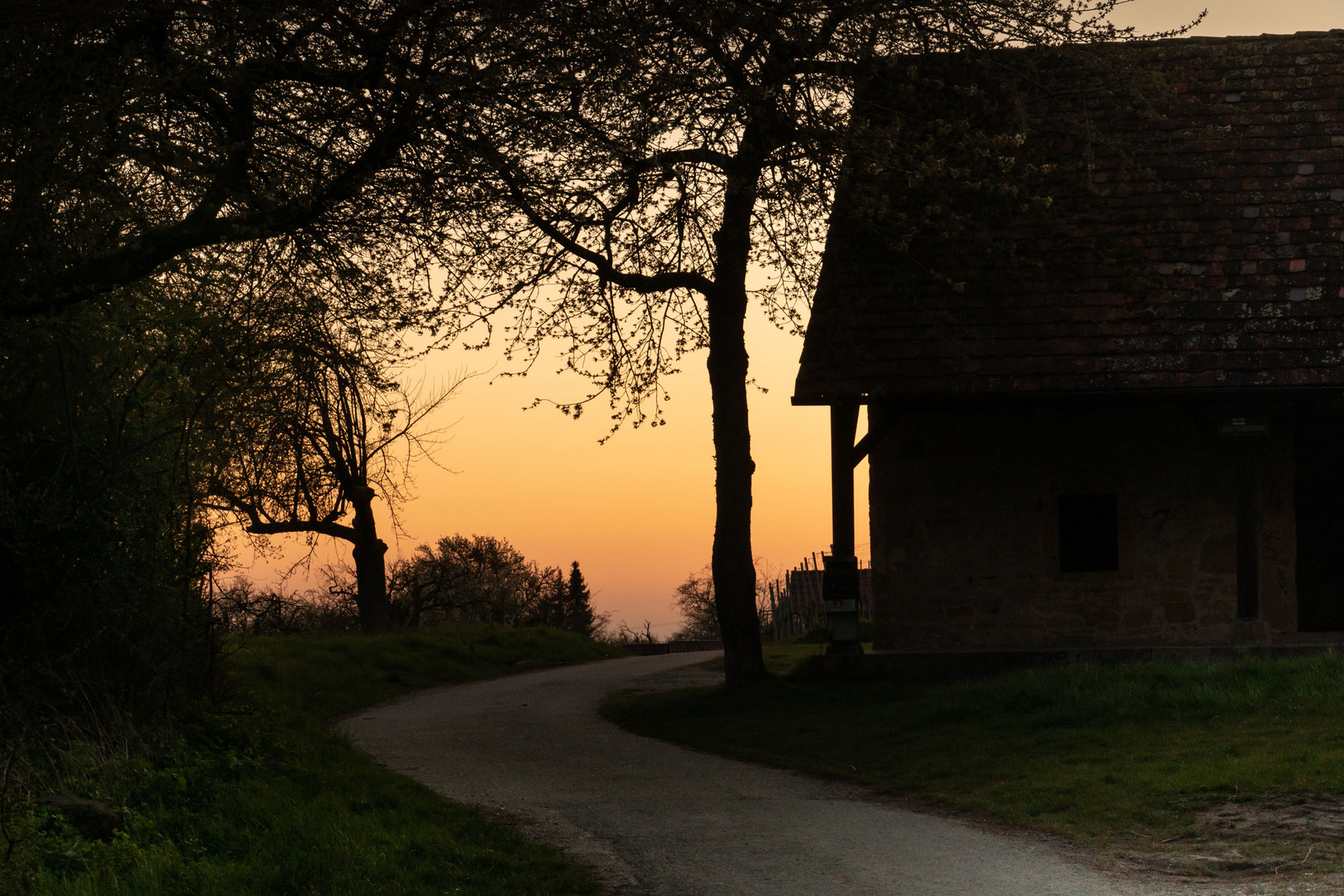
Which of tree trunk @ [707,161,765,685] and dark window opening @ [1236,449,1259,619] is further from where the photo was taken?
tree trunk @ [707,161,765,685]

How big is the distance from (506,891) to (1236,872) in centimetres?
401

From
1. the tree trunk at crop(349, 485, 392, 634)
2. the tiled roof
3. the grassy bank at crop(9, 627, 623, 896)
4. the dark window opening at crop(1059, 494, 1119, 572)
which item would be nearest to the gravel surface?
the grassy bank at crop(9, 627, 623, 896)

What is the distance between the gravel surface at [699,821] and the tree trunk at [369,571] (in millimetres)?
10684

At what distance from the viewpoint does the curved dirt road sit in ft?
21.5

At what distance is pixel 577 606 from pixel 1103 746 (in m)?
34.6

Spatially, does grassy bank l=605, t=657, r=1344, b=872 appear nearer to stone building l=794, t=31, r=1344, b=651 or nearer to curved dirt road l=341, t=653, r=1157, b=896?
curved dirt road l=341, t=653, r=1157, b=896

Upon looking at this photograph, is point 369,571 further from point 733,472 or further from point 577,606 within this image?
point 577,606

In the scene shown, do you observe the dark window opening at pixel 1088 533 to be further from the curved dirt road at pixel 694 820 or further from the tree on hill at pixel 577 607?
the tree on hill at pixel 577 607

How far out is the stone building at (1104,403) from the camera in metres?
14.5

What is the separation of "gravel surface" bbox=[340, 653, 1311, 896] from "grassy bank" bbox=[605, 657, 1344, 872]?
0.54 metres

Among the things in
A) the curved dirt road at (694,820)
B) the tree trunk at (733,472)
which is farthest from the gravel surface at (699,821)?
the tree trunk at (733,472)

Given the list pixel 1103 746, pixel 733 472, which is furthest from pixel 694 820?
pixel 733 472

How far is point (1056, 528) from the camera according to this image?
15.3 meters

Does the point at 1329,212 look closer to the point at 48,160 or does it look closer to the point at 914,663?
the point at 914,663
